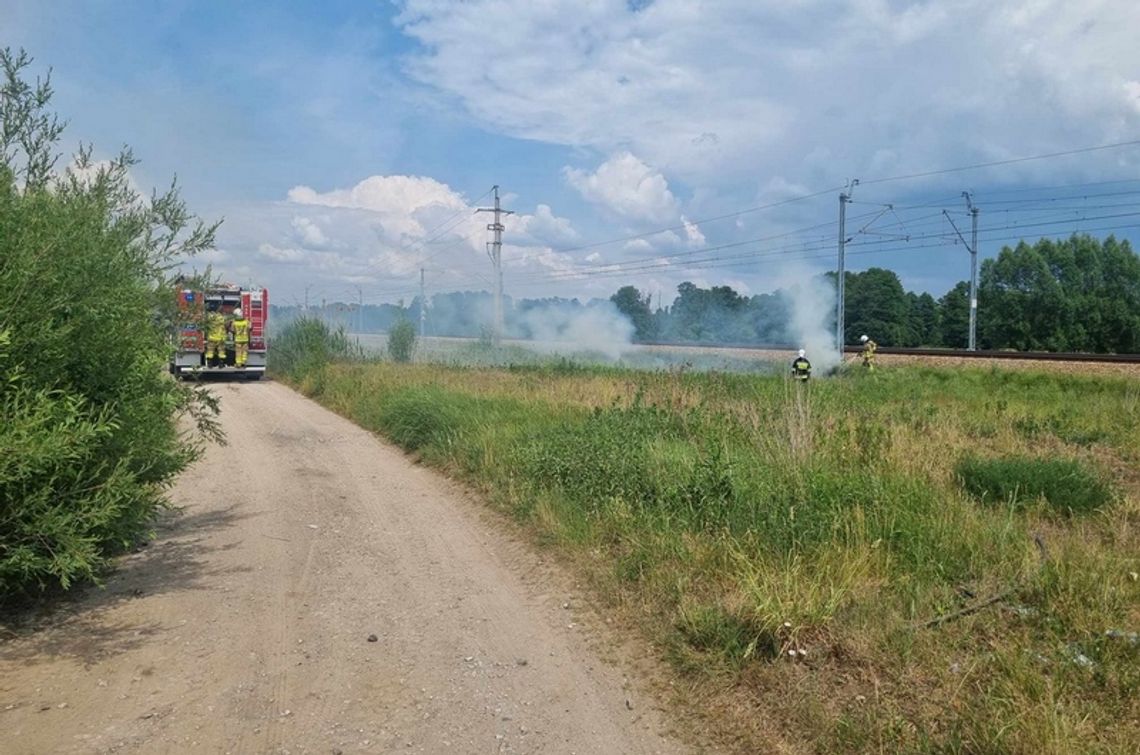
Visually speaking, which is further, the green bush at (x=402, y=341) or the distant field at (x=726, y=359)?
the green bush at (x=402, y=341)

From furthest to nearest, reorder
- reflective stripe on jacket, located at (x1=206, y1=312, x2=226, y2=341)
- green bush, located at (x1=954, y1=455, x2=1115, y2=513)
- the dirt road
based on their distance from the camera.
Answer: reflective stripe on jacket, located at (x1=206, y1=312, x2=226, y2=341), green bush, located at (x1=954, y1=455, x2=1115, y2=513), the dirt road

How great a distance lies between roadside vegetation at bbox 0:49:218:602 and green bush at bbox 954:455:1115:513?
680 centimetres

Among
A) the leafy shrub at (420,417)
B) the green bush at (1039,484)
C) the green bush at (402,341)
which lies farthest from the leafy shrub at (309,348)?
the green bush at (1039,484)

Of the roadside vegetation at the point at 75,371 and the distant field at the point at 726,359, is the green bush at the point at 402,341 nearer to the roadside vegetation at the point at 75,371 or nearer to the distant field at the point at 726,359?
the distant field at the point at 726,359

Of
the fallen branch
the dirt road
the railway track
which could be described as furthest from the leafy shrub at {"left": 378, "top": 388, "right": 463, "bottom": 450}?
the railway track

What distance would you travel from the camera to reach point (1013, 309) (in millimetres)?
57938

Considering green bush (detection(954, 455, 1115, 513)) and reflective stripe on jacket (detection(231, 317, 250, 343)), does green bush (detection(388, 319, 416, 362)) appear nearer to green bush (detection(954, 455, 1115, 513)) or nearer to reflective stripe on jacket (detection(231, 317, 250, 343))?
reflective stripe on jacket (detection(231, 317, 250, 343))

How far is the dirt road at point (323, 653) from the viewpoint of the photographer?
4.02 m

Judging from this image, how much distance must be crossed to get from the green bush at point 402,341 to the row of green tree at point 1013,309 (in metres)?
22.5

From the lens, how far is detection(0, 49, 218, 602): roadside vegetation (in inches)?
179

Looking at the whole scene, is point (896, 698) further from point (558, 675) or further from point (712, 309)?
point (712, 309)

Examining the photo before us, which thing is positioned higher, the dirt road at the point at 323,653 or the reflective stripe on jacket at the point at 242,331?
the reflective stripe on jacket at the point at 242,331

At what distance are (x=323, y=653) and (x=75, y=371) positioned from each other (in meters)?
2.45

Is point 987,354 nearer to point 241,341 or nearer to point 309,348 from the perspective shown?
point 309,348
